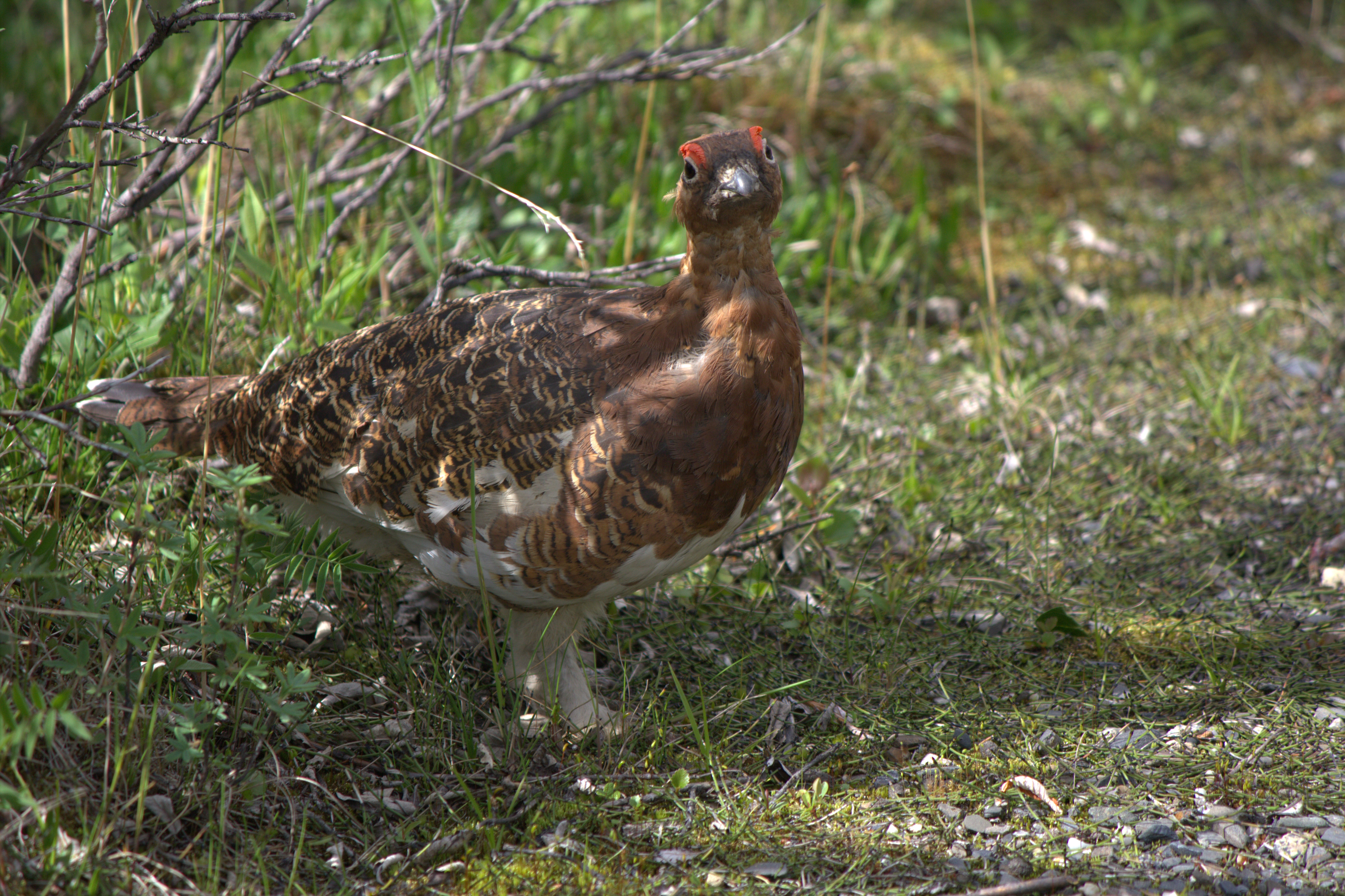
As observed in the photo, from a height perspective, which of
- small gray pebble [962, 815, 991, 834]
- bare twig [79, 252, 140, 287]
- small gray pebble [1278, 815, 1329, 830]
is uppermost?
bare twig [79, 252, 140, 287]

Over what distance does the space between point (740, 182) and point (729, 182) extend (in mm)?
27

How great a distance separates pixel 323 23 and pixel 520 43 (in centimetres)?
112

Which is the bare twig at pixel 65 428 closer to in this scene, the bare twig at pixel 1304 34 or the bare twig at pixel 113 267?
the bare twig at pixel 113 267

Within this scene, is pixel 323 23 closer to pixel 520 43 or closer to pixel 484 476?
pixel 520 43

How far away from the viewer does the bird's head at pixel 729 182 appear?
276cm

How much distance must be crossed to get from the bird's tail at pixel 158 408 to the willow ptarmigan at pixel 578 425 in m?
0.17

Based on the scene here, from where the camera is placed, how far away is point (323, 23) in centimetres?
625

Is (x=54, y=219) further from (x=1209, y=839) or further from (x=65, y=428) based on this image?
(x=1209, y=839)

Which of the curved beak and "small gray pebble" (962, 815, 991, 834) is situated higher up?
the curved beak

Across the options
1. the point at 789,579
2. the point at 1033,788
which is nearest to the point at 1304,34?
the point at 789,579

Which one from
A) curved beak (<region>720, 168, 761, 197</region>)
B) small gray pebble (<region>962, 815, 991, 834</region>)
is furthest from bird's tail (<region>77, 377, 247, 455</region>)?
small gray pebble (<region>962, 815, 991, 834</region>)

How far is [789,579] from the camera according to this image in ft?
13.2

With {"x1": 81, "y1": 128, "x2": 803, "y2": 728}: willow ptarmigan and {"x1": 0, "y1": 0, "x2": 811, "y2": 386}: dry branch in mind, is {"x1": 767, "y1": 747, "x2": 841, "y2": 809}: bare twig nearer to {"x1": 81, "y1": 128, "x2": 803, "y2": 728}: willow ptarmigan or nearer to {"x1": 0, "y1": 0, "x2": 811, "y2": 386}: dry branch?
{"x1": 81, "y1": 128, "x2": 803, "y2": 728}: willow ptarmigan

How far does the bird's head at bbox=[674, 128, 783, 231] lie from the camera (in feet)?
9.07
